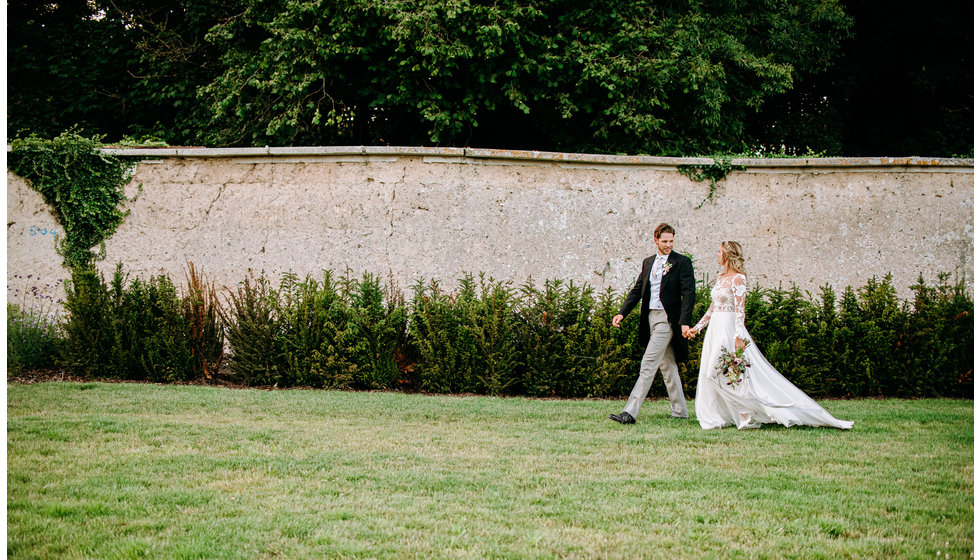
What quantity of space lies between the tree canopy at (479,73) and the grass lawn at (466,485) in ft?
26.5

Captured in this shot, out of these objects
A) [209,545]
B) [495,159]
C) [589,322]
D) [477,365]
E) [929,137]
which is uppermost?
[929,137]

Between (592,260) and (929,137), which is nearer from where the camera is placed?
(592,260)

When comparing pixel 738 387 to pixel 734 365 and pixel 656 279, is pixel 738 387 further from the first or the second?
pixel 656 279

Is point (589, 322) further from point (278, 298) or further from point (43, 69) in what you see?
point (43, 69)

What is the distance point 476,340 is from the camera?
31.3 feet

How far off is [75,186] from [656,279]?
339 inches

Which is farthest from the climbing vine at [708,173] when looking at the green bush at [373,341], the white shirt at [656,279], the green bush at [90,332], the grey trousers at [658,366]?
the green bush at [90,332]

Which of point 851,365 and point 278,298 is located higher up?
point 278,298

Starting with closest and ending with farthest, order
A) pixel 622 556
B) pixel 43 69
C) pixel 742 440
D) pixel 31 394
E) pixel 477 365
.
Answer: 1. pixel 622 556
2. pixel 742 440
3. pixel 31 394
4. pixel 477 365
5. pixel 43 69

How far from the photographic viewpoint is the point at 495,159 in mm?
10875

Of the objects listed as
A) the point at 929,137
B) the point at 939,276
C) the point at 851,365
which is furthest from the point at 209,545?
the point at 929,137

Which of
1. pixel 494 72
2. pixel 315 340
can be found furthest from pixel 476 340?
pixel 494 72

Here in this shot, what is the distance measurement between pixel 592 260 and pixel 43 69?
14.4 meters

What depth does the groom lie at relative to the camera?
7.52 metres
